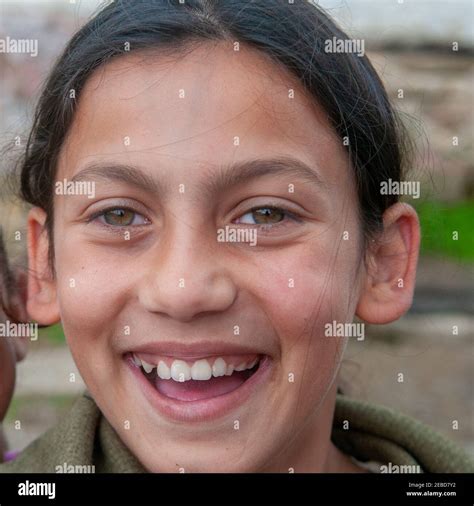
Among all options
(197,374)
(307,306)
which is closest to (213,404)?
(197,374)

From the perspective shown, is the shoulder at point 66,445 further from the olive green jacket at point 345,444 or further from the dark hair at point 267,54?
the dark hair at point 267,54

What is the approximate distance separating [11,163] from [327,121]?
722mm

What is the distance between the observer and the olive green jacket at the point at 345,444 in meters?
1.41

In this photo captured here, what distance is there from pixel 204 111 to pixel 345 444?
78cm

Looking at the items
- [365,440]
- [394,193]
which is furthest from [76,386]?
[394,193]

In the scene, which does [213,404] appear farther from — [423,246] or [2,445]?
[423,246]

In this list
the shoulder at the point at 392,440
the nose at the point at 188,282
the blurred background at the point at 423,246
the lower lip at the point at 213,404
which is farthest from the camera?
the blurred background at the point at 423,246

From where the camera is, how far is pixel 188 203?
4.01 ft

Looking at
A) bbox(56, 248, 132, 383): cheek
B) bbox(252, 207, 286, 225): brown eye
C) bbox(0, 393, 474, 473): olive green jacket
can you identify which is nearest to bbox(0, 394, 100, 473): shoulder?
bbox(0, 393, 474, 473): olive green jacket

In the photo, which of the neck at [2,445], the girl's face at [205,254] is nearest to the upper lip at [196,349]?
the girl's face at [205,254]

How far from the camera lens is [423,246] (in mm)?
2689

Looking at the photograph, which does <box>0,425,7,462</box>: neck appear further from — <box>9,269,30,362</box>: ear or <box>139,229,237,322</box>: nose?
<box>139,229,237,322</box>: nose

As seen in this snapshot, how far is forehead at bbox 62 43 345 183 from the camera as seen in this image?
123 cm
